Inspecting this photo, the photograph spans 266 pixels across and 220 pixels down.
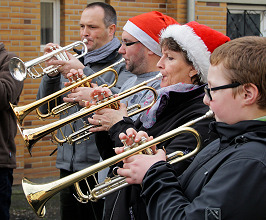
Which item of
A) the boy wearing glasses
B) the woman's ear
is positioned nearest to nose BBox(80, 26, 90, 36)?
the woman's ear

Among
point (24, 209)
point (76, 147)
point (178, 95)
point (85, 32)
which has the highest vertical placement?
point (85, 32)

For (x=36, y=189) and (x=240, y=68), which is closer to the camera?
(x=240, y=68)

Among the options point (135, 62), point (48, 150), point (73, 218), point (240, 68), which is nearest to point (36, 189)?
point (240, 68)

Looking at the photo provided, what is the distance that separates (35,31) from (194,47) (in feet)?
12.7

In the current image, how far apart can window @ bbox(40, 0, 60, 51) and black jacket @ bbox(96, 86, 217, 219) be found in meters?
3.93

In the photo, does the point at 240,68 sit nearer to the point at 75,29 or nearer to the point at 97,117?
the point at 97,117

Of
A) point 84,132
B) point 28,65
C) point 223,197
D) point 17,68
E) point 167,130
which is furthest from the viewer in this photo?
point 17,68

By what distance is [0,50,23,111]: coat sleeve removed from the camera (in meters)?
3.83

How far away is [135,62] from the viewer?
3.30 metres

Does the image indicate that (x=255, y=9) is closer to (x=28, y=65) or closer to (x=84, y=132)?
(x=28, y=65)

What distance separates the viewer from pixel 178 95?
2455 mm

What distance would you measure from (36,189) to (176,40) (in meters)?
1.16

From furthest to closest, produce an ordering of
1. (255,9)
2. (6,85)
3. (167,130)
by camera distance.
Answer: (255,9) < (6,85) < (167,130)

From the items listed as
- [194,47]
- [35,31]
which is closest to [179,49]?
[194,47]
